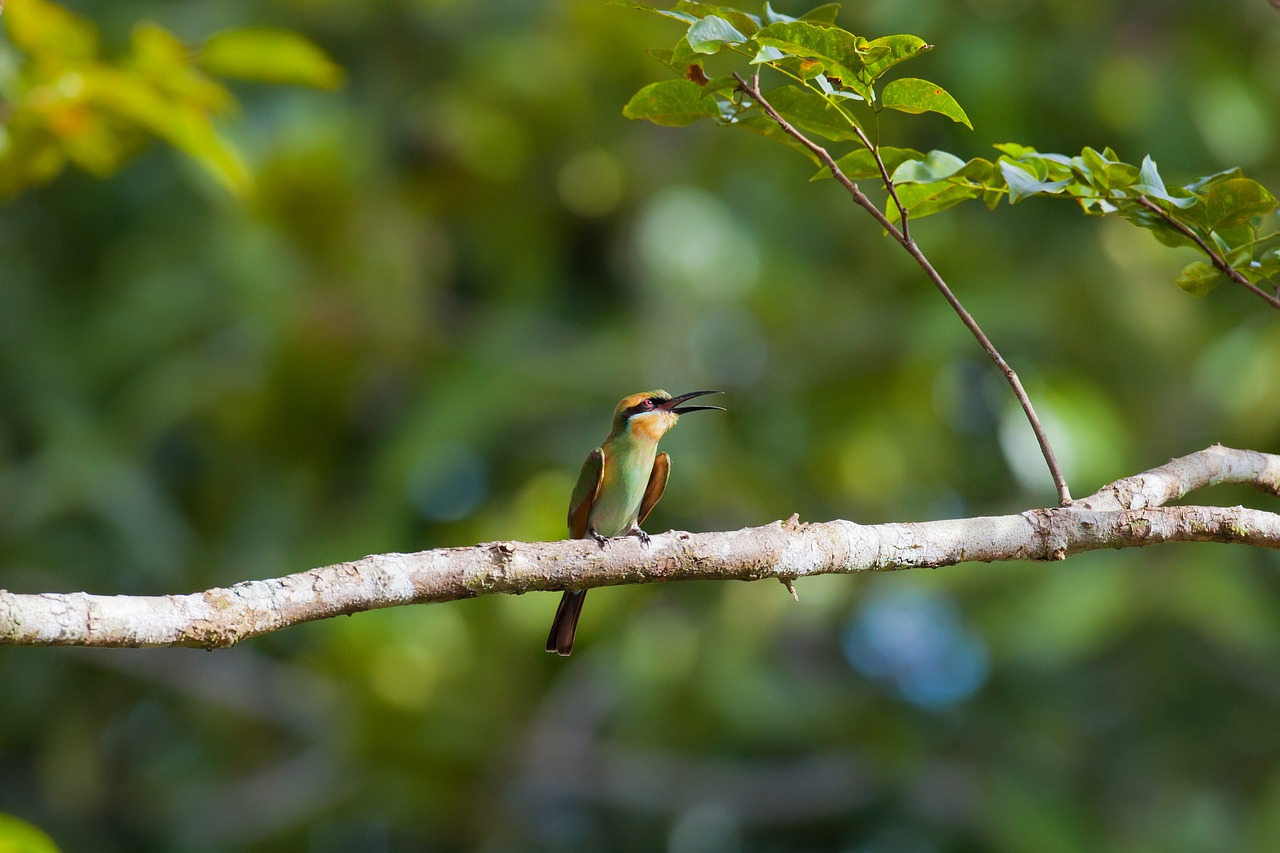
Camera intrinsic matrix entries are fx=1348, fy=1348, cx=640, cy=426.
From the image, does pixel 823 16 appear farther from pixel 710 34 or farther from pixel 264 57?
pixel 264 57

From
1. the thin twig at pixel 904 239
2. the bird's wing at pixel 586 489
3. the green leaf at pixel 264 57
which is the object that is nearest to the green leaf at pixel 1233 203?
the thin twig at pixel 904 239

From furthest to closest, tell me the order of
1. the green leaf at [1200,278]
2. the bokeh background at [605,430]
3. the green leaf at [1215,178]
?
the bokeh background at [605,430] < the green leaf at [1200,278] < the green leaf at [1215,178]

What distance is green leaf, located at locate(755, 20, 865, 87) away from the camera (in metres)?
2.03

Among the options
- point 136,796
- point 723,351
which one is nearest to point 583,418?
point 723,351

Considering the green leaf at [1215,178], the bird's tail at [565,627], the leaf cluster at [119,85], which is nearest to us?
the green leaf at [1215,178]

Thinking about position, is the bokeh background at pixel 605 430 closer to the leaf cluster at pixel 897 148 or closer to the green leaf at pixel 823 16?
the leaf cluster at pixel 897 148

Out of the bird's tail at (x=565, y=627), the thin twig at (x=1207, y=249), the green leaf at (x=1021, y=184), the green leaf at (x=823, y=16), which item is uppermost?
the green leaf at (x=823, y=16)

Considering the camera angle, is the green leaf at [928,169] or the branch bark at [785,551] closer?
the branch bark at [785,551]

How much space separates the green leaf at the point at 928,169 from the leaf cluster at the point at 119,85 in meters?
1.62

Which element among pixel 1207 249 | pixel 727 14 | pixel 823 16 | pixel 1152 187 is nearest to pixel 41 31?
pixel 727 14

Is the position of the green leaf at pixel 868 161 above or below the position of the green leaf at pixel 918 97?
below

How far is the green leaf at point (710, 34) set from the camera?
6.64ft

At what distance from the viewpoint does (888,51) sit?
2.08m

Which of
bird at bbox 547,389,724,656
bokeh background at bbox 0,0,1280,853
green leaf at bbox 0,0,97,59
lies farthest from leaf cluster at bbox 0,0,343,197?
bokeh background at bbox 0,0,1280,853
